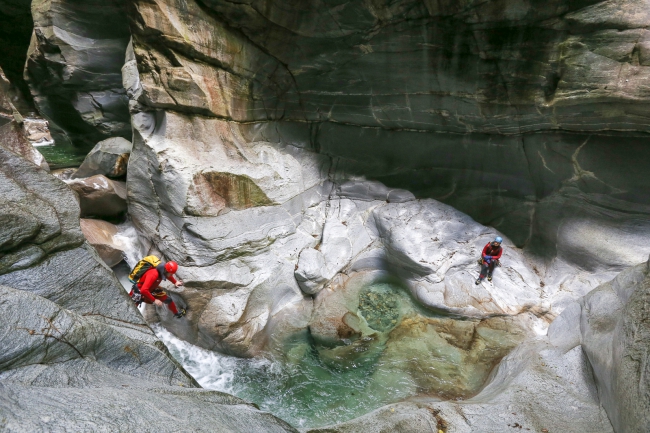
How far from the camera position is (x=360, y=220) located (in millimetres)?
8469

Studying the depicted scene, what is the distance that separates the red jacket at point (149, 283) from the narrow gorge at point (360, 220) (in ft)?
1.56

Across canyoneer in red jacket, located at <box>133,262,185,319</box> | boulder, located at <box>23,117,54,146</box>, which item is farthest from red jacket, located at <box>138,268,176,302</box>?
boulder, located at <box>23,117,54,146</box>

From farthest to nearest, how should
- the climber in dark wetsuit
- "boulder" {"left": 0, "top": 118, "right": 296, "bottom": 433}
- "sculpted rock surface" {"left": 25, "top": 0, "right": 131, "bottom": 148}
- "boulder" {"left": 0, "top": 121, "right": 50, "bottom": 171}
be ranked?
"sculpted rock surface" {"left": 25, "top": 0, "right": 131, "bottom": 148} → "boulder" {"left": 0, "top": 121, "right": 50, "bottom": 171} → the climber in dark wetsuit → "boulder" {"left": 0, "top": 118, "right": 296, "bottom": 433}

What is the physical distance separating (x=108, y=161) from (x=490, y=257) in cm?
911

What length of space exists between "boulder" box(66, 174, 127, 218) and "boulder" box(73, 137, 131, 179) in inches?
20.2

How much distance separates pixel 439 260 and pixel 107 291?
614 centimetres

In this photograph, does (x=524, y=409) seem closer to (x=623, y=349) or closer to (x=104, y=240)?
(x=623, y=349)

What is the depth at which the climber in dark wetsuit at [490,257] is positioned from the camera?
7.00m

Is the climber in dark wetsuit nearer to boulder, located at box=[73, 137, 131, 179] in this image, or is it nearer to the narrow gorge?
the narrow gorge

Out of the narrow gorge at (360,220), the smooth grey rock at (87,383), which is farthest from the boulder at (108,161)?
the smooth grey rock at (87,383)

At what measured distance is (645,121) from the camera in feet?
17.7

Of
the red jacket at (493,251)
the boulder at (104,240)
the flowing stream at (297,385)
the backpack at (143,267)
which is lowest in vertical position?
the flowing stream at (297,385)

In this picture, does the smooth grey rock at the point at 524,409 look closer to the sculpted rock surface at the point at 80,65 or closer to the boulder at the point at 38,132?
the sculpted rock surface at the point at 80,65

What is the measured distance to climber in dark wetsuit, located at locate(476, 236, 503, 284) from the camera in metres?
7.00
